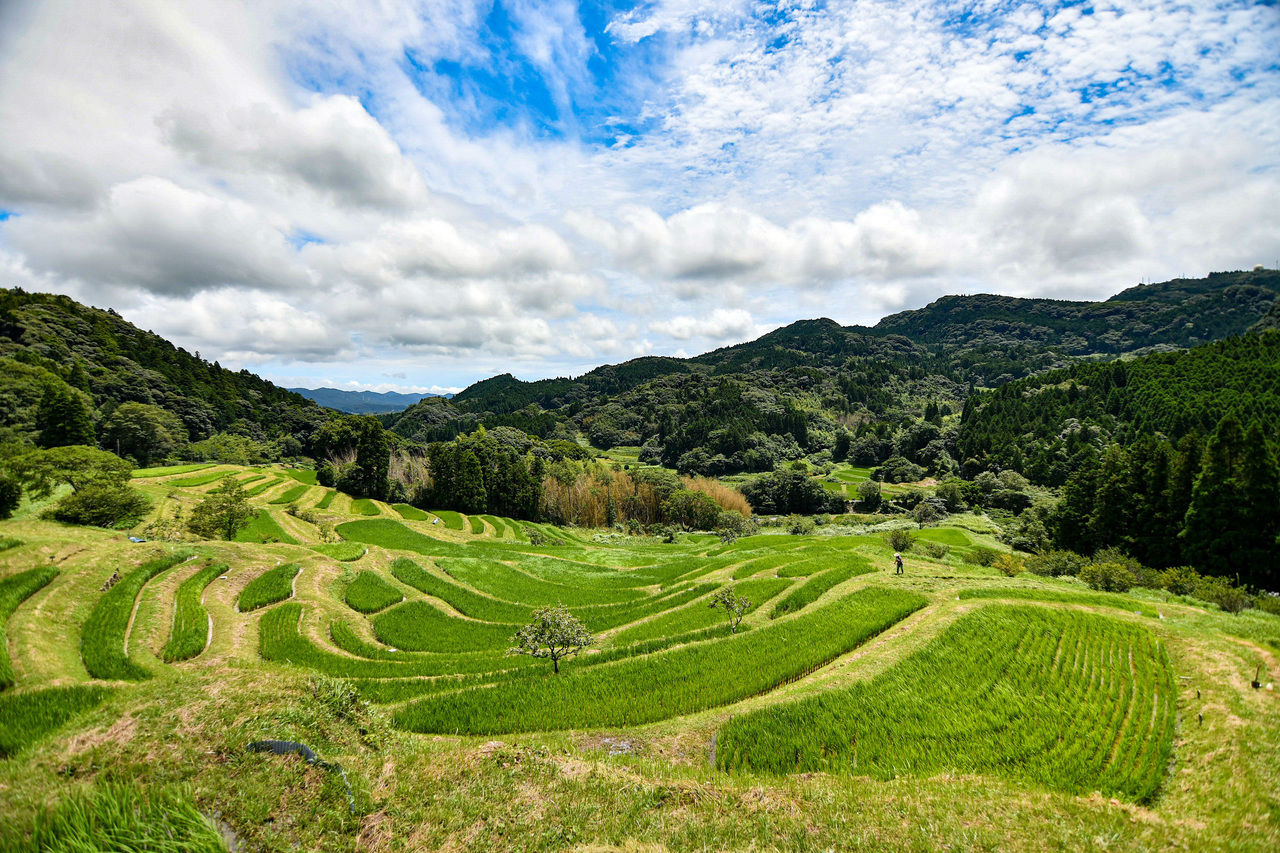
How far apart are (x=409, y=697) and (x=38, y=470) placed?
125 feet

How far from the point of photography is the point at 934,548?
4522 cm

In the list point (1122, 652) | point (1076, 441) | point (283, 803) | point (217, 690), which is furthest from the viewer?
point (1076, 441)

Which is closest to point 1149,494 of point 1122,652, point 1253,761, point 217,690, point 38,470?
point 1122,652

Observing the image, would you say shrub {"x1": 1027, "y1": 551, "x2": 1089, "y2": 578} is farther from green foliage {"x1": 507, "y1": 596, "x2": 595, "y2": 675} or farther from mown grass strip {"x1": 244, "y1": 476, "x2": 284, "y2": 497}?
mown grass strip {"x1": 244, "y1": 476, "x2": 284, "y2": 497}

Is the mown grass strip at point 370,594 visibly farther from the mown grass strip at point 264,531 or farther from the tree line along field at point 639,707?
the mown grass strip at point 264,531

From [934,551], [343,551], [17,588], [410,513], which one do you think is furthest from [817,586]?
[410,513]

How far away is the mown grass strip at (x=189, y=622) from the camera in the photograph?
664 inches

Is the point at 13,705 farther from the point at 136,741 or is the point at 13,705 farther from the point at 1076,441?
the point at 1076,441

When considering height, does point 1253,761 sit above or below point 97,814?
below

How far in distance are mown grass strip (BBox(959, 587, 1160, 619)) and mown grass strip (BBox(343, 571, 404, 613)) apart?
3061cm

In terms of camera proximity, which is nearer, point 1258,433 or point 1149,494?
point 1258,433

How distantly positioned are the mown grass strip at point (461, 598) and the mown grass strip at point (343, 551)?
255 centimetres

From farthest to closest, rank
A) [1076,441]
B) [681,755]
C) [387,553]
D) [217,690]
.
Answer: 1. [1076,441]
2. [387,553]
3. [681,755]
4. [217,690]

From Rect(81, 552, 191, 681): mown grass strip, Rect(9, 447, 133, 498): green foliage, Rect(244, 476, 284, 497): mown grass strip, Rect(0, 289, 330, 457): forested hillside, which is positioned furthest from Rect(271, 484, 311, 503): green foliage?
Rect(81, 552, 191, 681): mown grass strip
